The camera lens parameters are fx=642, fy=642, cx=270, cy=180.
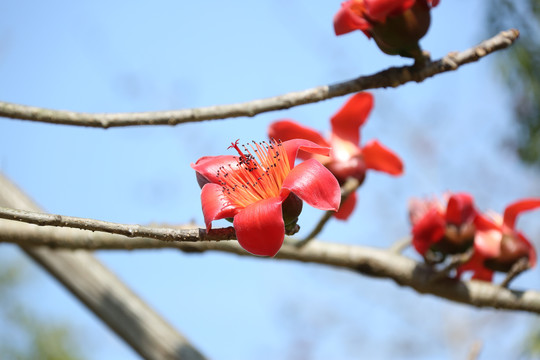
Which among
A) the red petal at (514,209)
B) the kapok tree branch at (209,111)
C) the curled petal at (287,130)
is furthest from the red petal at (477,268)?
the kapok tree branch at (209,111)

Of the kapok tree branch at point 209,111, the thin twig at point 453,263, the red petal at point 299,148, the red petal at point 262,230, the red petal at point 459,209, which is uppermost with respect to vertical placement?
the kapok tree branch at point 209,111

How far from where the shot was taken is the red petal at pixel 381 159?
60.2 inches

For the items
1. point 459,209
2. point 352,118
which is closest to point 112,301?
point 352,118

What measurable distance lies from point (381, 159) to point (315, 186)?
0.83 meters

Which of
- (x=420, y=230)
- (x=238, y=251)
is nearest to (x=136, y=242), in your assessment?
(x=238, y=251)

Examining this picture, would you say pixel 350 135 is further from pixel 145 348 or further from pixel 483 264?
pixel 145 348

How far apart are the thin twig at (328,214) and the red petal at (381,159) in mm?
117

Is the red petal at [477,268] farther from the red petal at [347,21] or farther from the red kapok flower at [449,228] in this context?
the red petal at [347,21]

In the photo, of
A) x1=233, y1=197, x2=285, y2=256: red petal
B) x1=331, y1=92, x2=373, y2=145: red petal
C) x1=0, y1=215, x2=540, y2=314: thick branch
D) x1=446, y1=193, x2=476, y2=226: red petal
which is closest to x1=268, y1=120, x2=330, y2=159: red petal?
x1=331, y1=92, x2=373, y2=145: red petal

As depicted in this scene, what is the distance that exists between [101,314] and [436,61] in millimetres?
1049

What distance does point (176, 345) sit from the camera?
1.63 m

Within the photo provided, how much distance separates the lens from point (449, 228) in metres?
1.46

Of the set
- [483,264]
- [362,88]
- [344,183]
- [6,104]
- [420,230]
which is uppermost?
[6,104]

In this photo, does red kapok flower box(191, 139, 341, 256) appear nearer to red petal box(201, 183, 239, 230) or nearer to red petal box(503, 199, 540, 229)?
red petal box(201, 183, 239, 230)
